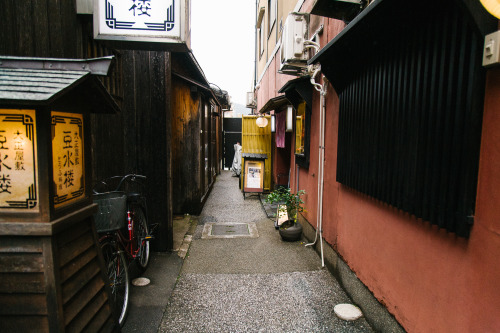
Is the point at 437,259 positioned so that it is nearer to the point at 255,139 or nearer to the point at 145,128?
the point at 145,128

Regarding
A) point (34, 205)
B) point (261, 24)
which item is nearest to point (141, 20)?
point (34, 205)

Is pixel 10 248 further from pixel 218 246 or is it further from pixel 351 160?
pixel 218 246

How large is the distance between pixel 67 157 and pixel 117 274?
2.11m

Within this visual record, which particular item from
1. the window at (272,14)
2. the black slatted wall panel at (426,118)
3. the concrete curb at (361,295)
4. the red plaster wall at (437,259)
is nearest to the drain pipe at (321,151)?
the concrete curb at (361,295)

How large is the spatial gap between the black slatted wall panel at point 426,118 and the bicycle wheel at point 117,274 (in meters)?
3.48

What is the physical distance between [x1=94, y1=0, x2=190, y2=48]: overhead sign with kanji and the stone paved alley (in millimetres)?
3760

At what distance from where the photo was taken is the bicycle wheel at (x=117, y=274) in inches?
160

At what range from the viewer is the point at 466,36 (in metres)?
2.41

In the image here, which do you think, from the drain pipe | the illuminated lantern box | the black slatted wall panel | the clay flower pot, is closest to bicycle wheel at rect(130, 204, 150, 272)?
the illuminated lantern box

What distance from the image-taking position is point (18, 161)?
248 cm

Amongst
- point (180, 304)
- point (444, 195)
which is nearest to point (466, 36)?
point (444, 195)

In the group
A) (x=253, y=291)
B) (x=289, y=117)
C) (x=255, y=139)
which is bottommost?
(x=253, y=291)

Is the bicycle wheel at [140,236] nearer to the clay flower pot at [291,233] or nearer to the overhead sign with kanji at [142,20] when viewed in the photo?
the overhead sign with kanji at [142,20]

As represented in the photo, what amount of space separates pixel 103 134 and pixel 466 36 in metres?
5.29
